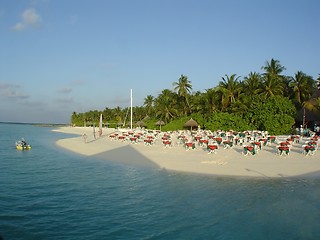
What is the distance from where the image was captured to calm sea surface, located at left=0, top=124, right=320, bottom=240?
6.64 metres

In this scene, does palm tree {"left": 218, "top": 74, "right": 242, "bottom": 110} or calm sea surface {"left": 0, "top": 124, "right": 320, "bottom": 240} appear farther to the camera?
palm tree {"left": 218, "top": 74, "right": 242, "bottom": 110}

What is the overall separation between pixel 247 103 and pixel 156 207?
1138 inches

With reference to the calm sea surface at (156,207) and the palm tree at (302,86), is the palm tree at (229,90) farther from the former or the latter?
the calm sea surface at (156,207)

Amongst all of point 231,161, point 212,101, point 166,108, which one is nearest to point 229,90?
point 212,101

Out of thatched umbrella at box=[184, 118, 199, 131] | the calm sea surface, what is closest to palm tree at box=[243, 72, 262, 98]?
thatched umbrella at box=[184, 118, 199, 131]

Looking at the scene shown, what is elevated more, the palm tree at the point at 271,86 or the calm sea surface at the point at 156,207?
the palm tree at the point at 271,86

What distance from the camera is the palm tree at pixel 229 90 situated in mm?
37375

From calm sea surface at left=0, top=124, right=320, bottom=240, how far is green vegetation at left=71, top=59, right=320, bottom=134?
19379 mm

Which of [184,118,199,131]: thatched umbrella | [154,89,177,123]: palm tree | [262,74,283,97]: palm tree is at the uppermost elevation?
[262,74,283,97]: palm tree

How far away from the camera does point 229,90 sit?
1480 inches

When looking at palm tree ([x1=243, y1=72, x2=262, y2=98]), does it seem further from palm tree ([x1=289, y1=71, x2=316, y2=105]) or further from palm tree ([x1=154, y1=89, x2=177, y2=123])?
palm tree ([x1=154, y1=89, x2=177, y2=123])

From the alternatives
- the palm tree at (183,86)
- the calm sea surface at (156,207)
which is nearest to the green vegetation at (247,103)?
the palm tree at (183,86)

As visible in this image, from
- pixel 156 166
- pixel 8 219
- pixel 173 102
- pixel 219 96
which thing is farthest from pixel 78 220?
pixel 173 102

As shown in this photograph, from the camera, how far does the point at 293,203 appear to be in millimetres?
8539
